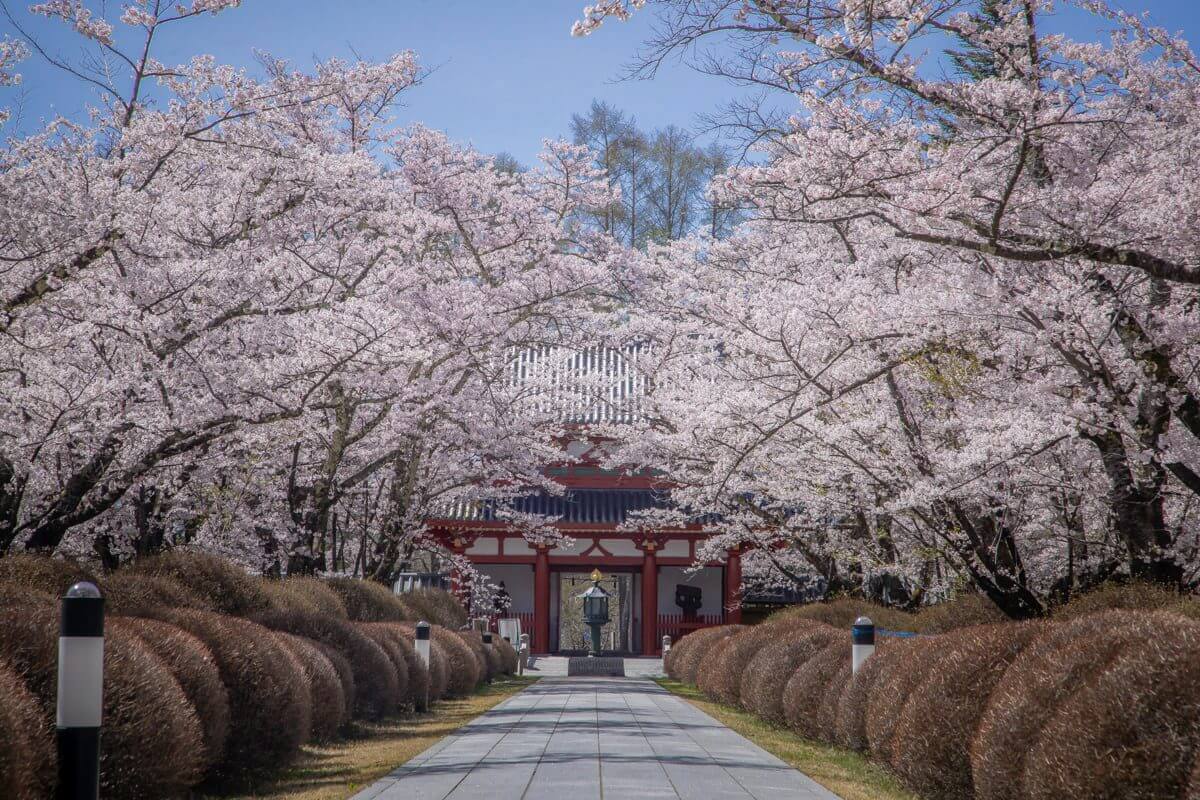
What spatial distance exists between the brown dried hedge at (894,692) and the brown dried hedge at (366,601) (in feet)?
24.7

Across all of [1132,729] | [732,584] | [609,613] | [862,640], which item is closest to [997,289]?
[862,640]

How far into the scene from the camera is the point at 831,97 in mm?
8195

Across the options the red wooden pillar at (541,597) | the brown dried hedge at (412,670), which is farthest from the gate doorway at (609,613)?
Answer: the brown dried hedge at (412,670)

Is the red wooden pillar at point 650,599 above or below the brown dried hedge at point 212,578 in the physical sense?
below

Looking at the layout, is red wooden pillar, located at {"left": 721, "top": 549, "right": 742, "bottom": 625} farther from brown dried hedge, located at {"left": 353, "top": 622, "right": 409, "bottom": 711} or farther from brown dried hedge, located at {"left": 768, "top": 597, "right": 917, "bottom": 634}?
brown dried hedge, located at {"left": 353, "top": 622, "right": 409, "bottom": 711}

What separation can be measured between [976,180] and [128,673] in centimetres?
686

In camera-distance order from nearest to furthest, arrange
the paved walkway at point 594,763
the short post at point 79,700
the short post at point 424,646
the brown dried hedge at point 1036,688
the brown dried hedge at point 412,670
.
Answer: the short post at point 79,700 → the brown dried hedge at point 1036,688 → the paved walkway at point 594,763 → the brown dried hedge at point 412,670 → the short post at point 424,646

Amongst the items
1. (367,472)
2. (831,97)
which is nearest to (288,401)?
(367,472)

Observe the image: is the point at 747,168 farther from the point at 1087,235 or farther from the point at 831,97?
the point at 1087,235

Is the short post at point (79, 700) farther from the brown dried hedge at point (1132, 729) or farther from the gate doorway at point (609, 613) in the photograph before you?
the gate doorway at point (609, 613)

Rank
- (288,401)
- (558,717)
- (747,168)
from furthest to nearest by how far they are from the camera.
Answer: (558,717) < (288,401) < (747,168)

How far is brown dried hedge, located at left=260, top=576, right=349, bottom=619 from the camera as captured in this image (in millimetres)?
11102

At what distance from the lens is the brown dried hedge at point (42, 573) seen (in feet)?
24.1

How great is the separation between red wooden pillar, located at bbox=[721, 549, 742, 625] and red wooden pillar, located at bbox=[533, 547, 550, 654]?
198 inches
